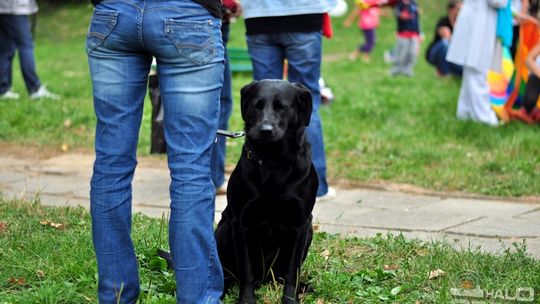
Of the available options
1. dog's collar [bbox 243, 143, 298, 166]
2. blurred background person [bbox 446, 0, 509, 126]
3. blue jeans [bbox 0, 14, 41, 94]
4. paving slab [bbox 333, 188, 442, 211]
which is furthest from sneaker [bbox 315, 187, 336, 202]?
blue jeans [bbox 0, 14, 41, 94]

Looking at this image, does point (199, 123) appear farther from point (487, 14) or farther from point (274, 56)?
point (487, 14)

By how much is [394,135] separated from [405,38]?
25.2 ft

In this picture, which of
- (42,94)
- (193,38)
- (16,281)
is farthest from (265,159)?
(42,94)

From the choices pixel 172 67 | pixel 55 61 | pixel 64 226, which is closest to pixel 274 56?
pixel 64 226

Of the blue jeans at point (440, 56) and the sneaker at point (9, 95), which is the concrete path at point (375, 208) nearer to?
the sneaker at point (9, 95)

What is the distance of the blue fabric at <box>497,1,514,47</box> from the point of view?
31.6 feet

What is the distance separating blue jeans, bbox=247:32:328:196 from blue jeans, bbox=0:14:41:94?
5.38 meters

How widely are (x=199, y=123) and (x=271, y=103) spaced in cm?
53

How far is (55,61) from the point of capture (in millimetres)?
16766

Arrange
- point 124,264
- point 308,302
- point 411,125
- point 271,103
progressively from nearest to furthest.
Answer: point 124,264 → point 271,103 → point 308,302 → point 411,125

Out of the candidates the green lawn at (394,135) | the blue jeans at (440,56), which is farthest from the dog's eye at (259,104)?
the blue jeans at (440,56)

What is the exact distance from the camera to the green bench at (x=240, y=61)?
13570mm

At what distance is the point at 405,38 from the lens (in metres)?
16.0

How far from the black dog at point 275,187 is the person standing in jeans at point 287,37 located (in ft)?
6.69
